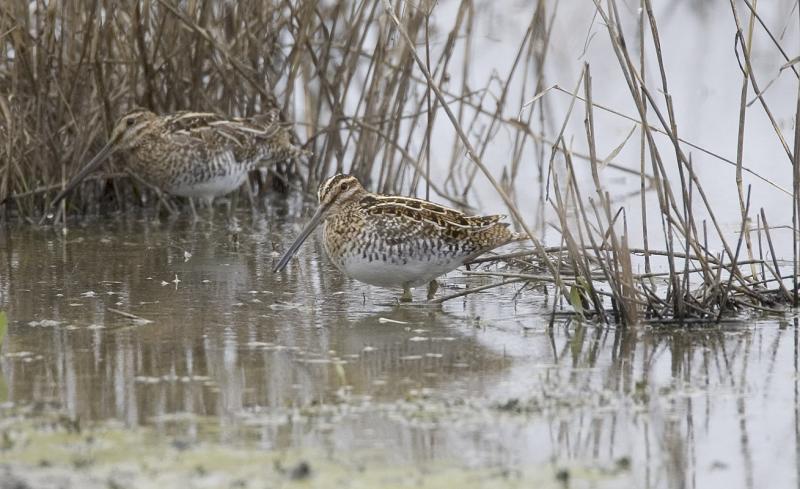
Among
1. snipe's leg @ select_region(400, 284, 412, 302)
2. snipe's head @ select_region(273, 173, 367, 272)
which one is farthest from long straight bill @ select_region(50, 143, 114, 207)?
snipe's leg @ select_region(400, 284, 412, 302)

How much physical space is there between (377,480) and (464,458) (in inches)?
12.7

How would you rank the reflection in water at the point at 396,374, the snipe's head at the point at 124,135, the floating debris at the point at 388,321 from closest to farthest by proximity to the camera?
1. the reflection in water at the point at 396,374
2. the floating debris at the point at 388,321
3. the snipe's head at the point at 124,135

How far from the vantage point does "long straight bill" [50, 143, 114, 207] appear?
8.24 m

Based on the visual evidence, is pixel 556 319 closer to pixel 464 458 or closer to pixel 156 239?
pixel 464 458

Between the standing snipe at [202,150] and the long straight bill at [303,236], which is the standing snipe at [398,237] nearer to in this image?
the long straight bill at [303,236]

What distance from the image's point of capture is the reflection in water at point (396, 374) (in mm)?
4379

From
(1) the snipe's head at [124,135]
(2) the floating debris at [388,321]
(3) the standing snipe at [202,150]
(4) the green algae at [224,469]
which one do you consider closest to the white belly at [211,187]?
(3) the standing snipe at [202,150]

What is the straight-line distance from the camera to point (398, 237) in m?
6.50

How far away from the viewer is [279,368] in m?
5.28

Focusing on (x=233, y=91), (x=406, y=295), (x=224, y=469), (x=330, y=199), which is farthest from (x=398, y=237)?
(x=233, y=91)

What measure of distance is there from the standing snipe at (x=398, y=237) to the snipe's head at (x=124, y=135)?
2.10 metres

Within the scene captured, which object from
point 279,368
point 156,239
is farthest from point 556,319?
point 156,239

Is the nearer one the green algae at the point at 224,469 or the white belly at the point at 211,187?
the green algae at the point at 224,469

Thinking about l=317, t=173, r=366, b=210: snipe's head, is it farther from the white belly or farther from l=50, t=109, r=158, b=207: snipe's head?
the white belly
